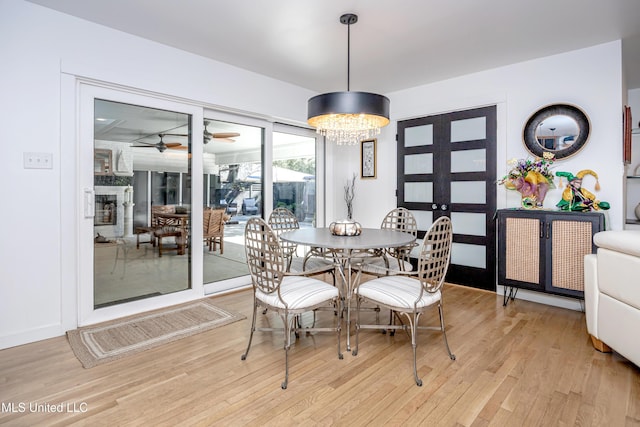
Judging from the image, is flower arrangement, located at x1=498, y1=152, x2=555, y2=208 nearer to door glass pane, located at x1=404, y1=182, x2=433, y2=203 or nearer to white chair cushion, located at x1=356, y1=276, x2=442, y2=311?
door glass pane, located at x1=404, y1=182, x2=433, y2=203

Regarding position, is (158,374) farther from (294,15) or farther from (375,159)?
(375,159)

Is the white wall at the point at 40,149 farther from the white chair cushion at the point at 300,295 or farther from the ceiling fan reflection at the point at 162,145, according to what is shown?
the white chair cushion at the point at 300,295

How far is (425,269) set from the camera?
2.11 metres

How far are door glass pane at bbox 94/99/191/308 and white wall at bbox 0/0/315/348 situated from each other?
0.76 ft

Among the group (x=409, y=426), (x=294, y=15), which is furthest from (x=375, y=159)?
(x=409, y=426)

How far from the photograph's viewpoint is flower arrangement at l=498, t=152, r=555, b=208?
3.23 metres

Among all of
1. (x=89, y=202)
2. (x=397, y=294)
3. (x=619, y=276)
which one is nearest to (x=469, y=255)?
(x=619, y=276)

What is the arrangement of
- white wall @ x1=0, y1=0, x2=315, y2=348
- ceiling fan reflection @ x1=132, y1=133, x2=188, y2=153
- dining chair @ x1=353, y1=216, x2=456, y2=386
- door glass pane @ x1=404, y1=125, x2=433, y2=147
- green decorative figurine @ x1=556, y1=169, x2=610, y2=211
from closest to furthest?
dining chair @ x1=353, y1=216, x2=456, y2=386 → white wall @ x1=0, y1=0, x2=315, y2=348 → green decorative figurine @ x1=556, y1=169, x2=610, y2=211 → ceiling fan reflection @ x1=132, y1=133, x2=188, y2=153 → door glass pane @ x1=404, y1=125, x2=433, y2=147

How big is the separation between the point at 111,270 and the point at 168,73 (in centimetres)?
193

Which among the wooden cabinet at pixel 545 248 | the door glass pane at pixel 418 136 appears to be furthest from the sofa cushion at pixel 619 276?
the door glass pane at pixel 418 136

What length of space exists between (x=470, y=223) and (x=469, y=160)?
763mm

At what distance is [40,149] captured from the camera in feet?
8.30

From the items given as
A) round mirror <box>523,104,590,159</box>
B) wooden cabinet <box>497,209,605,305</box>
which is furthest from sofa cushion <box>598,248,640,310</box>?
round mirror <box>523,104,590,159</box>

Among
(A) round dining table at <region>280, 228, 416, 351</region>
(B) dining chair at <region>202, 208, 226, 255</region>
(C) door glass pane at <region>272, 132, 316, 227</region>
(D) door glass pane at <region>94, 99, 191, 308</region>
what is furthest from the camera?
(C) door glass pane at <region>272, 132, 316, 227</region>
